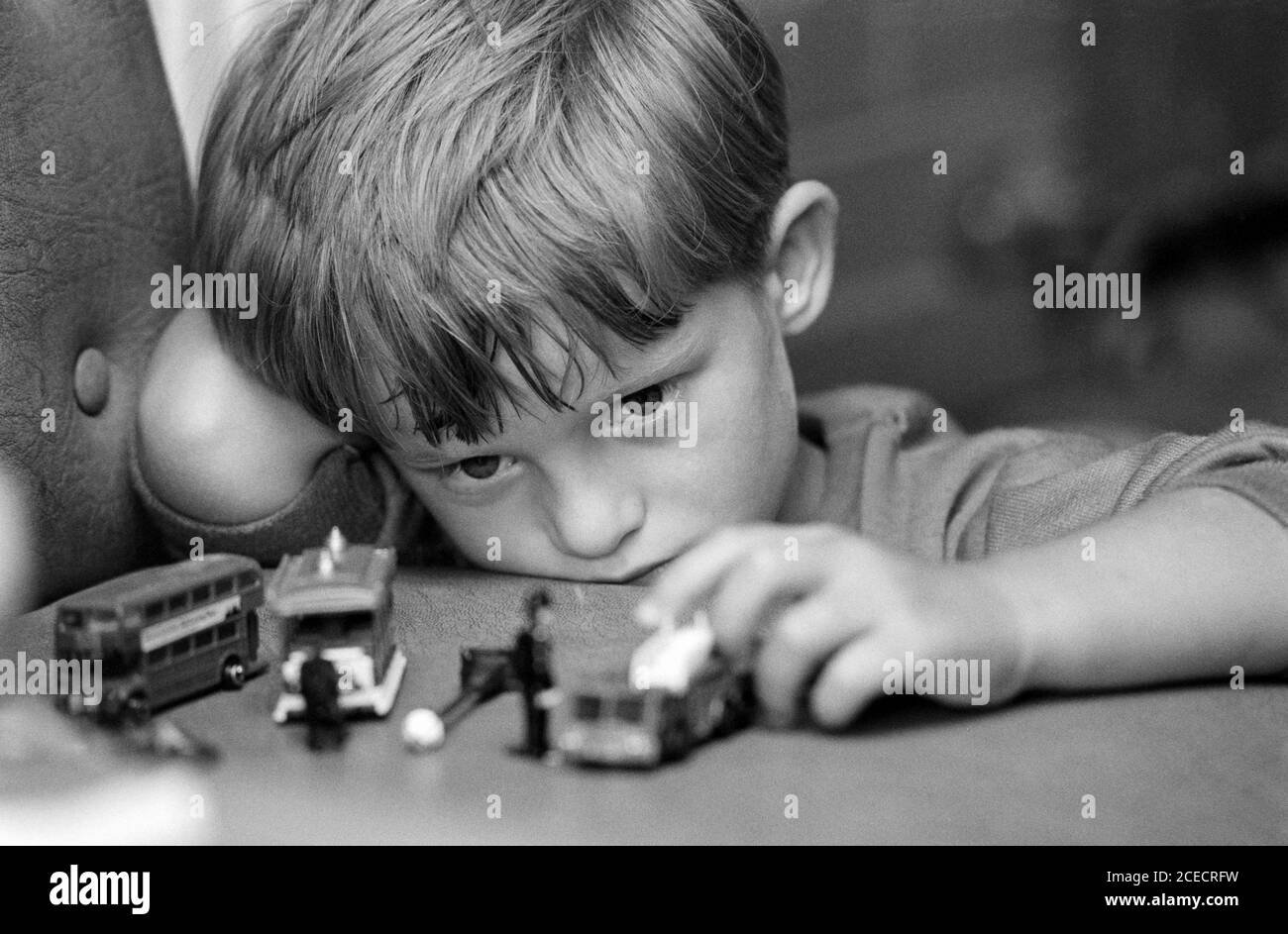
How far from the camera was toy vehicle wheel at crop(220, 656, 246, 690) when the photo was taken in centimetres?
80

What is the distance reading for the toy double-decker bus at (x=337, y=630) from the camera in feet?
2.41

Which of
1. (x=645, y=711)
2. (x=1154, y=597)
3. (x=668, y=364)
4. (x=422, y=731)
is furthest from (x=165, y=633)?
(x=1154, y=597)

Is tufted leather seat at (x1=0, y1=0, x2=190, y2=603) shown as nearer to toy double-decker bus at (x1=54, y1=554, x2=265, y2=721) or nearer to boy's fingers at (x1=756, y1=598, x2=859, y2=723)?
toy double-decker bus at (x1=54, y1=554, x2=265, y2=721)

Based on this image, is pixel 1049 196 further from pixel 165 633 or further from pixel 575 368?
pixel 165 633

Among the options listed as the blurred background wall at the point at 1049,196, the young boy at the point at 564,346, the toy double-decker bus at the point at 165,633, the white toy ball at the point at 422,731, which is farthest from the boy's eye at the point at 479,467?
the blurred background wall at the point at 1049,196

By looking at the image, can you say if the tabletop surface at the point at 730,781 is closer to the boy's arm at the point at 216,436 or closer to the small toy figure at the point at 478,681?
the small toy figure at the point at 478,681

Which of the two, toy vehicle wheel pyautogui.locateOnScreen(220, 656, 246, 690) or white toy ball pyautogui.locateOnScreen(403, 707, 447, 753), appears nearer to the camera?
white toy ball pyautogui.locateOnScreen(403, 707, 447, 753)

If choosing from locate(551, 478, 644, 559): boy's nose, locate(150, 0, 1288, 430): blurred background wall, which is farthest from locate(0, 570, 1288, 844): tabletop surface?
locate(150, 0, 1288, 430): blurred background wall

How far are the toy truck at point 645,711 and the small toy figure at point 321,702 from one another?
0.12 metres

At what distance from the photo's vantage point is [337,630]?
0.75 meters

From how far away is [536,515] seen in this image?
3.31ft

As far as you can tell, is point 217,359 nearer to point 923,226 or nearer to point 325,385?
point 325,385

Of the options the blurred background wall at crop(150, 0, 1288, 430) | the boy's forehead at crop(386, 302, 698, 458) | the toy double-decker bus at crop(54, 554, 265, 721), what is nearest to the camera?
the toy double-decker bus at crop(54, 554, 265, 721)

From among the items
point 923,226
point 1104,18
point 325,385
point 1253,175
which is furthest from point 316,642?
point 1253,175
